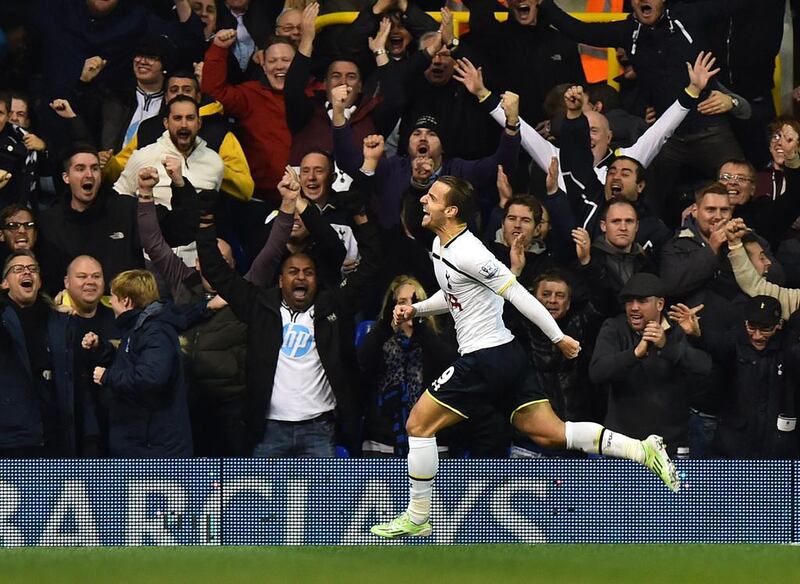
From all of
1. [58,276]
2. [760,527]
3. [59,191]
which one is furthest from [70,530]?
[760,527]

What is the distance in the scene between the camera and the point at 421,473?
10180 mm

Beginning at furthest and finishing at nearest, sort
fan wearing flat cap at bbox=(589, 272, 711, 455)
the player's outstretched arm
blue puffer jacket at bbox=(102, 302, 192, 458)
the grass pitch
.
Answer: fan wearing flat cap at bbox=(589, 272, 711, 455)
blue puffer jacket at bbox=(102, 302, 192, 458)
the player's outstretched arm
the grass pitch

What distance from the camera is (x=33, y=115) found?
1358 cm

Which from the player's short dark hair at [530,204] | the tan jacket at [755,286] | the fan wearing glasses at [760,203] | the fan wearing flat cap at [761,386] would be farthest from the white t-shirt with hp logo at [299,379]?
the fan wearing glasses at [760,203]

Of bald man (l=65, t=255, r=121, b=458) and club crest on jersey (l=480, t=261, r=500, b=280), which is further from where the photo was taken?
bald man (l=65, t=255, r=121, b=458)

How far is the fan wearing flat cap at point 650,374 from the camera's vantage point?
11195 mm

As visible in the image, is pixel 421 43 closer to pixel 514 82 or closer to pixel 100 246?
pixel 514 82

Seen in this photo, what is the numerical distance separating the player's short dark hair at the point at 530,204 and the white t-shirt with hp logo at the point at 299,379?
180cm

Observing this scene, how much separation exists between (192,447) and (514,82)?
449 cm

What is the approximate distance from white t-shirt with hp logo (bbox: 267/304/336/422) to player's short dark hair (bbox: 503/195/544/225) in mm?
1800

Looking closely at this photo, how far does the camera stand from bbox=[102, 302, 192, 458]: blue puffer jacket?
36.3ft

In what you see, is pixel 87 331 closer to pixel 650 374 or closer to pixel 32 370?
pixel 32 370

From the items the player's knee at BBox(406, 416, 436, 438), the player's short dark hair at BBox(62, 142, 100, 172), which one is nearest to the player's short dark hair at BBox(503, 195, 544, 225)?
the player's knee at BBox(406, 416, 436, 438)

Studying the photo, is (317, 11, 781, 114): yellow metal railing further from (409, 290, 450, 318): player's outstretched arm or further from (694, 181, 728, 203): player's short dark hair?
(409, 290, 450, 318): player's outstretched arm
